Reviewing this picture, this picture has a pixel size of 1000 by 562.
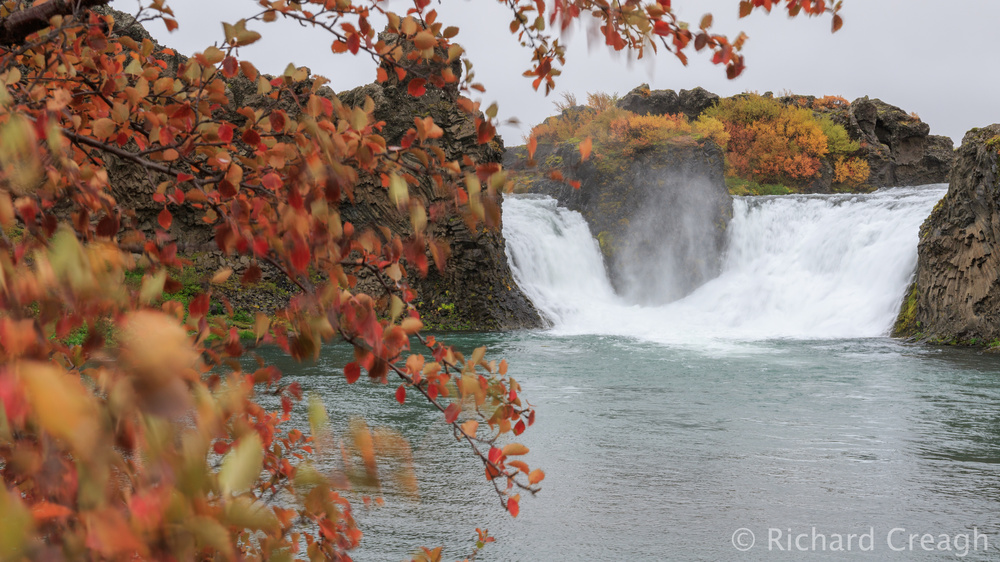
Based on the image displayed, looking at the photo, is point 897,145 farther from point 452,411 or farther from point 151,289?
point 151,289

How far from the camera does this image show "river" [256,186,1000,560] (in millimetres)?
4344

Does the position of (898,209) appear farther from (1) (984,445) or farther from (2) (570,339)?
(1) (984,445)

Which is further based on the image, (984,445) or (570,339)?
(570,339)

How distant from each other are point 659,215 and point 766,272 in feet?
12.4

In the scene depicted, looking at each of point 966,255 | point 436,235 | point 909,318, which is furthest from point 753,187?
point 436,235

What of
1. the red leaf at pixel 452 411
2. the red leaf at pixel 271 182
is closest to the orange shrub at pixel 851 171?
the red leaf at pixel 452 411

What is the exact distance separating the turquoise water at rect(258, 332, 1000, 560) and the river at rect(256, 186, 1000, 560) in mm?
20

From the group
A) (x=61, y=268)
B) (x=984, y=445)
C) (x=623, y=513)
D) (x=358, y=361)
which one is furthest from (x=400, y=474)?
(x=984, y=445)

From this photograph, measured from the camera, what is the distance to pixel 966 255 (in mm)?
13352

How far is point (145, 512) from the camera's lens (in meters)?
0.68

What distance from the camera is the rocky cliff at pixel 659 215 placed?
21.9 metres

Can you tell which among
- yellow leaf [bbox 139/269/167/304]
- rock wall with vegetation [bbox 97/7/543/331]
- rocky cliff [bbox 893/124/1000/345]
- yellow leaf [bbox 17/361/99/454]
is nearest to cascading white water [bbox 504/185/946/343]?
rock wall with vegetation [bbox 97/7/543/331]

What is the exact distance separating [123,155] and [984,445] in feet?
24.1

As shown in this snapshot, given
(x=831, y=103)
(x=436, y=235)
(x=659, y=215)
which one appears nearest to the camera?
(x=436, y=235)
